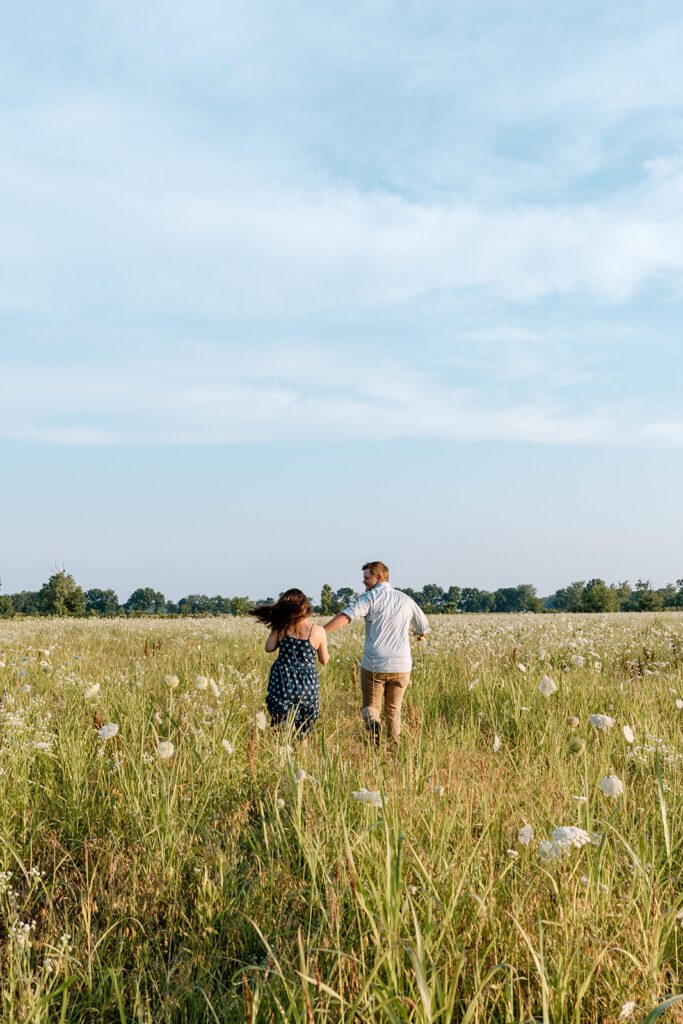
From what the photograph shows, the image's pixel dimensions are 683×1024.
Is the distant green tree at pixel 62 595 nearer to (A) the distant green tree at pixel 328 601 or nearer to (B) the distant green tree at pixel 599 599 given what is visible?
(A) the distant green tree at pixel 328 601

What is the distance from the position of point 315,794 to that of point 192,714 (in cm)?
226

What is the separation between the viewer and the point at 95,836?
4551 mm

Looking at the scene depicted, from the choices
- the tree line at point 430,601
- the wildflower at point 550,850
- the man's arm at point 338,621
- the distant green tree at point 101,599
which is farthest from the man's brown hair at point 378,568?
the distant green tree at point 101,599

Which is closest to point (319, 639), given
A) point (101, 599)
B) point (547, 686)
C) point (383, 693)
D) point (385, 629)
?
point (385, 629)

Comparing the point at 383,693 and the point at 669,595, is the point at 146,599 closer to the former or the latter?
the point at 669,595

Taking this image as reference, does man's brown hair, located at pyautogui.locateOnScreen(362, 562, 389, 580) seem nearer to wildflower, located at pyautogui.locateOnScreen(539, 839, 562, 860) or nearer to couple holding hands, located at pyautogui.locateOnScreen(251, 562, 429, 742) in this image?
couple holding hands, located at pyautogui.locateOnScreen(251, 562, 429, 742)

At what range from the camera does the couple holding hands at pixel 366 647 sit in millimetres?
7750

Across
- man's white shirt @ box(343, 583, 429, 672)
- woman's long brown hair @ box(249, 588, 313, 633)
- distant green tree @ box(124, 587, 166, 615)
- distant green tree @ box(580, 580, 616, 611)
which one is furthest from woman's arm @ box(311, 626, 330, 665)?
distant green tree @ box(124, 587, 166, 615)

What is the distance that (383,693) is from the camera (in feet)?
29.7

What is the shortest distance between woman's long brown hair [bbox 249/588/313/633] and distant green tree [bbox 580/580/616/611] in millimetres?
54839

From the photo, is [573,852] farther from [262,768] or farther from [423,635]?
[423,635]

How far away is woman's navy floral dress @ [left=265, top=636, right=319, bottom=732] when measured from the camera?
25.0ft

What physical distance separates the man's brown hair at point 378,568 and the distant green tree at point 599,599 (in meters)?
53.4

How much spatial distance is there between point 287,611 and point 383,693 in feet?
6.53
